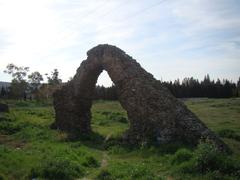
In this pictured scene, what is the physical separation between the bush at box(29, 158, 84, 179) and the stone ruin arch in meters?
6.42

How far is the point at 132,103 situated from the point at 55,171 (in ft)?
29.0

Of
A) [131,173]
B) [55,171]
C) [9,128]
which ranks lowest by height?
[131,173]

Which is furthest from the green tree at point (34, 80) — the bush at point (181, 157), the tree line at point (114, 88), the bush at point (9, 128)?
the bush at point (181, 157)

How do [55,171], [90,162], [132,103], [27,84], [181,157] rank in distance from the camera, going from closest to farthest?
1. [55,171]
2. [181,157]
3. [90,162]
4. [132,103]
5. [27,84]

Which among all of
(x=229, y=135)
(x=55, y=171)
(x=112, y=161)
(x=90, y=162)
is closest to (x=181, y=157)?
(x=112, y=161)

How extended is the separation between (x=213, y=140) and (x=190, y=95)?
69842 mm

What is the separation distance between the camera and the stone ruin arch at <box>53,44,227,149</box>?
59.6 feet

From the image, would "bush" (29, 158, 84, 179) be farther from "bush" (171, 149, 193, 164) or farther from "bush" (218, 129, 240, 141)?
"bush" (218, 129, 240, 141)

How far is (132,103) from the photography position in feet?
66.5

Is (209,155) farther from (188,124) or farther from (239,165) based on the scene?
(188,124)

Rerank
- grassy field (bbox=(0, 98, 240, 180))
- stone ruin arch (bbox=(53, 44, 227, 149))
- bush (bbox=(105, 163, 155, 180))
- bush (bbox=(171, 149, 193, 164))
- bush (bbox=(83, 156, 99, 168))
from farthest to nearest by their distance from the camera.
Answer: stone ruin arch (bbox=(53, 44, 227, 149)) → bush (bbox=(83, 156, 99, 168)) → bush (bbox=(171, 149, 193, 164)) → grassy field (bbox=(0, 98, 240, 180)) → bush (bbox=(105, 163, 155, 180))

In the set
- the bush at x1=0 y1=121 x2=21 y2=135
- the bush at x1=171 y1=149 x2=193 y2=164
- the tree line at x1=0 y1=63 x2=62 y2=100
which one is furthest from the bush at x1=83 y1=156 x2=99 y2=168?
the tree line at x1=0 y1=63 x2=62 y2=100

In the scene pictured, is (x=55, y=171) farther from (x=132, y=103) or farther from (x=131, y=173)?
(x=132, y=103)

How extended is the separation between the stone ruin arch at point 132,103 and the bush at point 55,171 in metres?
6.42
